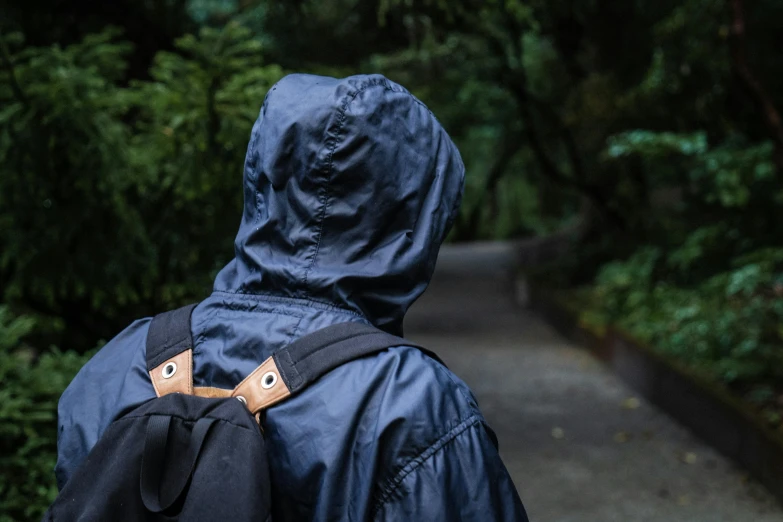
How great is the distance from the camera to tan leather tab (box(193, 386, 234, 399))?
63.1 inches

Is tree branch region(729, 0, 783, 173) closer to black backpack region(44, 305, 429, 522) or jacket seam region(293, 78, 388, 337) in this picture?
jacket seam region(293, 78, 388, 337)

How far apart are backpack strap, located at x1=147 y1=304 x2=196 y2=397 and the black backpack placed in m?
0.05

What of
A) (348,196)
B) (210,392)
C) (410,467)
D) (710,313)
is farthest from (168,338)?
(710,313)

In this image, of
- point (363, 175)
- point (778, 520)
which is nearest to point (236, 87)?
point (363, 175)

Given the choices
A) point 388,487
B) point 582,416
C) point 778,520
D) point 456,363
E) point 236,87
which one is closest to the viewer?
point 388,487

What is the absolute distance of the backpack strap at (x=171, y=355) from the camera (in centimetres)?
163

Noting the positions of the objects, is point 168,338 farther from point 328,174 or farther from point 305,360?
point 328,174

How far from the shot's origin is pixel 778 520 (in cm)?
512

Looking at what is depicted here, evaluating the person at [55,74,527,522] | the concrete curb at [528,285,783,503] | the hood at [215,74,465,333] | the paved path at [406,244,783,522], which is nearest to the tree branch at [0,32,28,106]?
the person at [55,74,527,522]

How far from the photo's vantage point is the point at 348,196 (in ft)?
Answer: 5.38

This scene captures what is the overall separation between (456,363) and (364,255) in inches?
333

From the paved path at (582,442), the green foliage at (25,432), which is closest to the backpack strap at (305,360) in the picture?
the green foliage at (25,432)

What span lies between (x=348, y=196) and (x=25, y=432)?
2431 millimetres

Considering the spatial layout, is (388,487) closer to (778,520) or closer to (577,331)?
(778,520)
